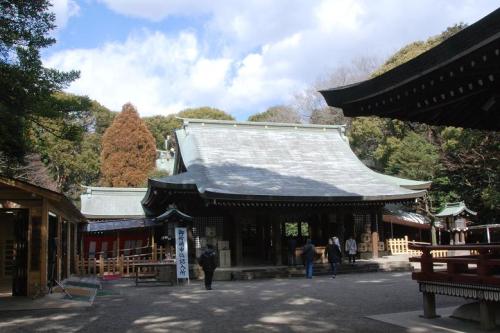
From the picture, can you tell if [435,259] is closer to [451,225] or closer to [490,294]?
[490,294]

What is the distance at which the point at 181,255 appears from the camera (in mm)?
16266

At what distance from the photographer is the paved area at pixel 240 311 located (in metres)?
7.97

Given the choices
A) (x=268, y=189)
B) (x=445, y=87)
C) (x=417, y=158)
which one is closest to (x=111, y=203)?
(x=268, y=189)

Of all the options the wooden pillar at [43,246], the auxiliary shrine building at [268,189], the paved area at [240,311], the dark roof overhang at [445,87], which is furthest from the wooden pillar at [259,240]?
the dark roof overhang at [445,87]

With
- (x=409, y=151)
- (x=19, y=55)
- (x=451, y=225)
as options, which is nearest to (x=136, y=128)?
(x=409, y=151)

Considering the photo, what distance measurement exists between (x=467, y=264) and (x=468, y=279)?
22.0 inches

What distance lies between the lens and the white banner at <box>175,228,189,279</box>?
52.5 ft

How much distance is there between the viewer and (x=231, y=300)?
37.1 feet

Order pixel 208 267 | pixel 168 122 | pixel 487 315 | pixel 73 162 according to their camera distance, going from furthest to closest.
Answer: pixel 168 122, pixel 73 162, pixel 208 267, pixel 487 315

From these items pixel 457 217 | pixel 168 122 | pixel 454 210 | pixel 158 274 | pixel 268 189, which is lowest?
pixel 158 274

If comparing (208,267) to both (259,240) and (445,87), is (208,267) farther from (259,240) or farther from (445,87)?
(445,87)

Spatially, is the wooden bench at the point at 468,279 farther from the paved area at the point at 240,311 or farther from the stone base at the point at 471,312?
the paved area at the point at 240,311

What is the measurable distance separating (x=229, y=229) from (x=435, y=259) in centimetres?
1252

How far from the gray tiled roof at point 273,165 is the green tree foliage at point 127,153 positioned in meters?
17.6
